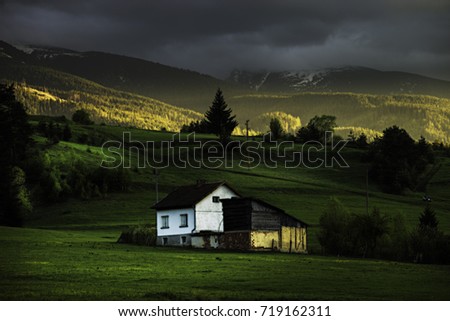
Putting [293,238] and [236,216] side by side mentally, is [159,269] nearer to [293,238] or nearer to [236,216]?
[293,238]

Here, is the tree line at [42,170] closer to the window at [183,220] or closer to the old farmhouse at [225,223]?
the old farmhouse at [225,223]

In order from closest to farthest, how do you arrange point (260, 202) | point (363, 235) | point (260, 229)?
point (363, 235) < point (260, 229) < point (260, 202)

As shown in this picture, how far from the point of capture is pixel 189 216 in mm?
88938

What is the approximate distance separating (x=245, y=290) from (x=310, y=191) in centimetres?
9903

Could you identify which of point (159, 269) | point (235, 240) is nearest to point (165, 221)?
point (235, 240)

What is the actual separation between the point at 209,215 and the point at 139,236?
8621 millimetres

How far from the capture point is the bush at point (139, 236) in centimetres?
8294

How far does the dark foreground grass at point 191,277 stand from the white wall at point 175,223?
17.9 meters

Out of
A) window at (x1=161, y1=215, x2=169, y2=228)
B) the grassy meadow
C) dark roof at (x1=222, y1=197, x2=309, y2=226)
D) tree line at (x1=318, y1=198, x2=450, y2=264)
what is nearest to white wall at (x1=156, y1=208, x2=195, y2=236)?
window at (x1=161, y1=215, x2=169, y2=228)

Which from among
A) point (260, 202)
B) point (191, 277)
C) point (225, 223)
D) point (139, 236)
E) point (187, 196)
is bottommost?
point (191, 277)

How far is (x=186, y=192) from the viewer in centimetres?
9369

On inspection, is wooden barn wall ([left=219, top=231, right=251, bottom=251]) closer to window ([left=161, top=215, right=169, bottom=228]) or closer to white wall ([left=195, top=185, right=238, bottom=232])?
white wall ([left=195, top=185, right=238, bottom=232])

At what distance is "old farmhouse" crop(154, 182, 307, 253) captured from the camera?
84938mm
